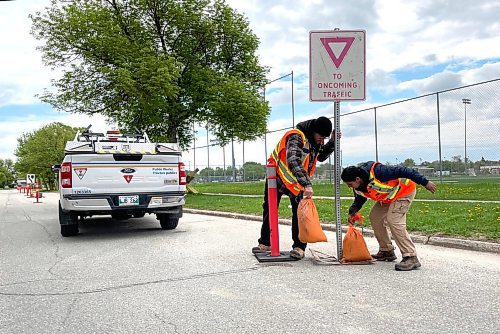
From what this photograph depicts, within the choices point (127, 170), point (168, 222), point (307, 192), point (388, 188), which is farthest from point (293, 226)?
point (168, 222)

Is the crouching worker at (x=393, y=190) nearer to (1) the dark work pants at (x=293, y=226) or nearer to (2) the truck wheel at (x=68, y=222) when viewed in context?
(1) the dark work pants at (x=293, y=226)

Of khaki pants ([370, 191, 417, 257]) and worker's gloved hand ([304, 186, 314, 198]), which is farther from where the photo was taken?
worker's gloved hand ([304, 186, 314, 198])

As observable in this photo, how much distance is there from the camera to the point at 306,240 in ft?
18.0

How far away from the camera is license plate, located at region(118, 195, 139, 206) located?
8.45 metres

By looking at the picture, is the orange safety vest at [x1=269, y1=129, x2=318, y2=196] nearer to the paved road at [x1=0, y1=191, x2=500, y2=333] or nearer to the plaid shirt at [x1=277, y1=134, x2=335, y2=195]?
the plaid shirt at [x1=277, y1=134, x2=335, y2=195]

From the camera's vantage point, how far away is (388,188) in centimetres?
531

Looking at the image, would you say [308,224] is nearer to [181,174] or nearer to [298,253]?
[298,253]

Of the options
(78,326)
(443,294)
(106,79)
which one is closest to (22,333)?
(78,326)

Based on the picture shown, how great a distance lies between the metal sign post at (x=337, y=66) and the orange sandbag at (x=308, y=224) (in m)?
0.50

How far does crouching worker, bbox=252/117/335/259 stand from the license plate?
3.23 metres

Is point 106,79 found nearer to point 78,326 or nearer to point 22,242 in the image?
point 22,242

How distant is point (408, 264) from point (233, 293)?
6.85 ft

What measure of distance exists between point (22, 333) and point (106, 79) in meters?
19.7

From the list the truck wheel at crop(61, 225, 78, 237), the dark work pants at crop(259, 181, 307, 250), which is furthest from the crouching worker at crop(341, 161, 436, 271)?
the truck wheel at crop(61, 225, 78, 237)
